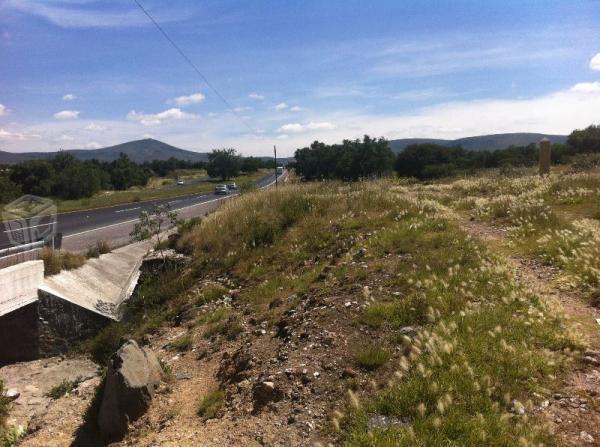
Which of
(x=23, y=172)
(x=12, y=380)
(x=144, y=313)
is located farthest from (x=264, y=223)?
(x=23, y=172)

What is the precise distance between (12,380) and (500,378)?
8198 mm

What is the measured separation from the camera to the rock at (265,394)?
495 cm

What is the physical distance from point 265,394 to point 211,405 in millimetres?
838

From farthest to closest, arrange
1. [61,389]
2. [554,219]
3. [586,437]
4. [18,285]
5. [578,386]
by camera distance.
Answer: [554,219] → [18,285] → [61,389] → [578,386] → [586,437]

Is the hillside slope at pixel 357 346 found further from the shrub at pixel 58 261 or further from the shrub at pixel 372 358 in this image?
the shrub at pixel 58 261

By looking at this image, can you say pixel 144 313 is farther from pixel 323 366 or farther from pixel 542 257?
pixel 542 257

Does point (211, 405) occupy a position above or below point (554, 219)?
below

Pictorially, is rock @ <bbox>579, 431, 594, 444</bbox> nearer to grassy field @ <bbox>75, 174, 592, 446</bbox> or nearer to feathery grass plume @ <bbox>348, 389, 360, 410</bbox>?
grassy field @ <bbox>75, 174, 592, 446</bbox>

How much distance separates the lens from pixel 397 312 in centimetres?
587

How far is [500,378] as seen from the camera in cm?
405

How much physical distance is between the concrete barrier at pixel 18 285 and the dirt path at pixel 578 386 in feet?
29.2

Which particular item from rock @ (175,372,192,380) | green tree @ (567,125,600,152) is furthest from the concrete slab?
green tree @ (567,125,600,152)

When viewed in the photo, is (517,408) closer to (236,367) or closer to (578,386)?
(578,386)
